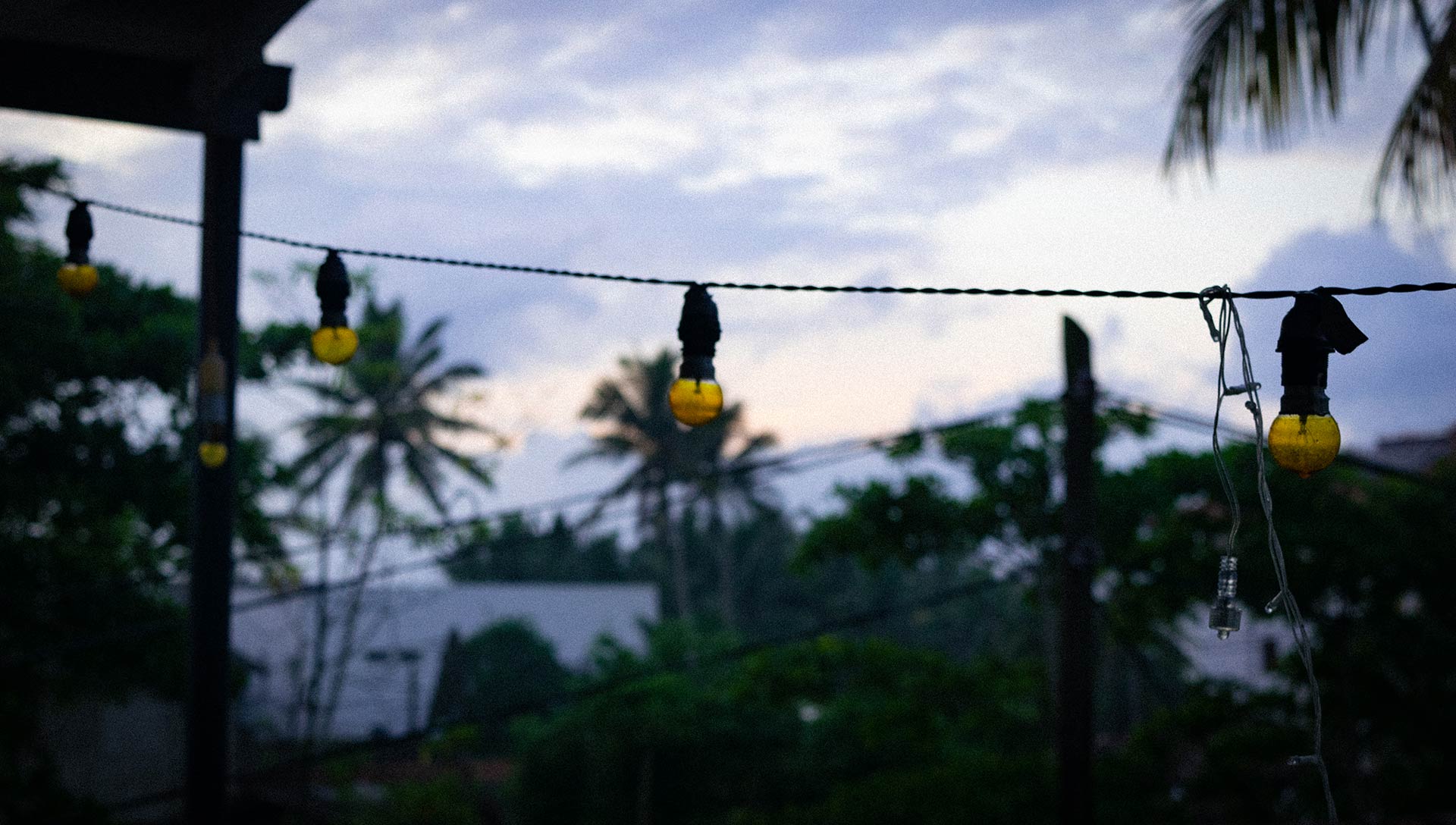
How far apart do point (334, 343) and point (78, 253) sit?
1.39 m

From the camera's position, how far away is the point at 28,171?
14.9m

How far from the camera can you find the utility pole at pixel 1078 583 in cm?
966

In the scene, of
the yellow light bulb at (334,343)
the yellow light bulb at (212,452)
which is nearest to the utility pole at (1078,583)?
the yellow light bulb at (212,452)

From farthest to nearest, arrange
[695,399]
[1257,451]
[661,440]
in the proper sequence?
[661,440] < [695,399] < [1257,451]

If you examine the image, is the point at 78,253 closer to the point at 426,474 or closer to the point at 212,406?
the point at 212,406

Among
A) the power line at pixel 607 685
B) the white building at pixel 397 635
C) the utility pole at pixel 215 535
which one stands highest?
the utility pole at pixel 215 535

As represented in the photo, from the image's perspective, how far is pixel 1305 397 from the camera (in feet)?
9.99

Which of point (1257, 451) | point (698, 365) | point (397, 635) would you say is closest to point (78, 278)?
point (698, 365)

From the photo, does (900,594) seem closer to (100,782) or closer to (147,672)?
(100,782)

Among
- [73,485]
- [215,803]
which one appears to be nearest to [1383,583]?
[215,803]

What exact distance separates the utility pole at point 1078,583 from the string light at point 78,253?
6364 millimetres

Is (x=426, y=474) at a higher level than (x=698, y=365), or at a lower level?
lower

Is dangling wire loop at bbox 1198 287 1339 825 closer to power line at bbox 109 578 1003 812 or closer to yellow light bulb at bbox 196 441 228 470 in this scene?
yellow light bulb at bbox 196 441 228 470

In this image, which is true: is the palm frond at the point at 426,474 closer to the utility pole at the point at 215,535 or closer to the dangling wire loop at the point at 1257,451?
the utility pole at the point at 215,535
